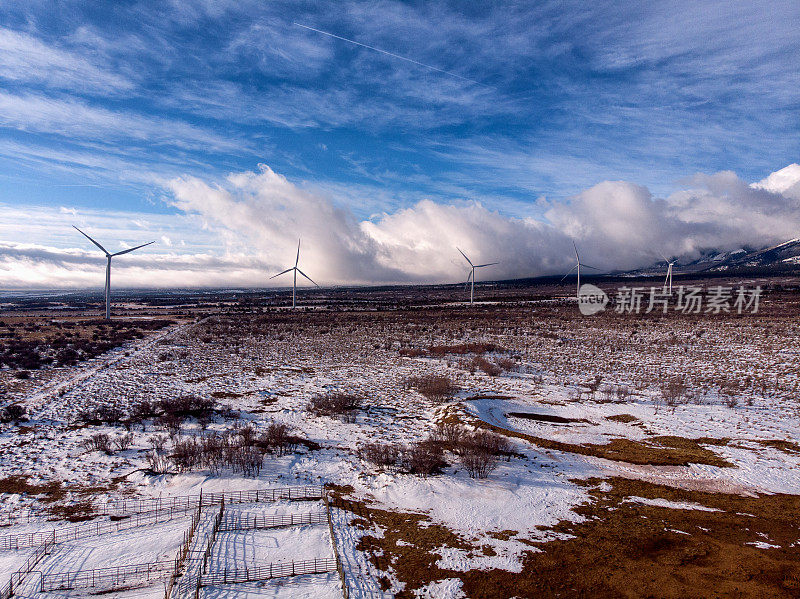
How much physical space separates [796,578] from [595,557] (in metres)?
4.55

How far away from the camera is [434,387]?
88.0ft

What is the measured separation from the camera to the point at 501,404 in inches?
981

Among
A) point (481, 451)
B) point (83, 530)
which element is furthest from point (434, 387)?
point (83, 530)

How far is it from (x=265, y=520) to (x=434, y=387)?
49.5 feet

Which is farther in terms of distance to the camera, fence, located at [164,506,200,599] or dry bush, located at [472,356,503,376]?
dry bush, located at [472,356,503,376]

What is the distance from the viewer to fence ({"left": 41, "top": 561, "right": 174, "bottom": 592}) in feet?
34.0

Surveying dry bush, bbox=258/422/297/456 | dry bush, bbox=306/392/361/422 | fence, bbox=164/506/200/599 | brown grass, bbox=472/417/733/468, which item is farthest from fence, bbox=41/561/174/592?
brown grass, bbox=472/417/733/468

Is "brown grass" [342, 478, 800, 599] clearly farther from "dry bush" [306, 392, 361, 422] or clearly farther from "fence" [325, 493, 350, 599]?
"dry bush" [306, 392, 361, 422]

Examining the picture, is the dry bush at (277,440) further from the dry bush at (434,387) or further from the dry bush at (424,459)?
the dry bush at (434,387)

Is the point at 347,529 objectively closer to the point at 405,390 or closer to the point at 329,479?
the point at 329,479

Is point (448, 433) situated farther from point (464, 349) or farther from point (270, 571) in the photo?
point (464, 349)

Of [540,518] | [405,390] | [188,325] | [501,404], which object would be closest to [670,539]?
[540,518]

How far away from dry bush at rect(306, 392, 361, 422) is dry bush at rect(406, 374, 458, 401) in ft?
14.7

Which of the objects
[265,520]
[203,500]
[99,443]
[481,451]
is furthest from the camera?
[99,443]
